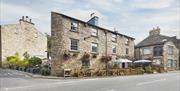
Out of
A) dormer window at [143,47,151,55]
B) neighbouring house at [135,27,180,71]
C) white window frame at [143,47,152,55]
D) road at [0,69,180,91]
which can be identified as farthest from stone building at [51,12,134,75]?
dormer window at [143,47,151,55]

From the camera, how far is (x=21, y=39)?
53844mm

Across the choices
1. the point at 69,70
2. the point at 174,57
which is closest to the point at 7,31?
the point at 69,70

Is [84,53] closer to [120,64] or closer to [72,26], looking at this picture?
[72,26]

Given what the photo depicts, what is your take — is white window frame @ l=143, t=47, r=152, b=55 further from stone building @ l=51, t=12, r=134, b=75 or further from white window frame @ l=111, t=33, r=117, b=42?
stone building @ l=51, t=12, r=134, b=75

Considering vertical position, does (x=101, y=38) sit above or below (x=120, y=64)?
above

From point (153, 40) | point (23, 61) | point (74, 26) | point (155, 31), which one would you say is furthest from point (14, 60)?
point (155, 31)

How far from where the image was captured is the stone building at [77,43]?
32.0 meters

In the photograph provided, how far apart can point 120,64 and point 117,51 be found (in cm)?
204

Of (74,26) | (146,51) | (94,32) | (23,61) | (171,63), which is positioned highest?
(74,26)

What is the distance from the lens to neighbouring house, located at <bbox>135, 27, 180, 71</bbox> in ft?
174

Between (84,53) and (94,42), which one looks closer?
(84,53)

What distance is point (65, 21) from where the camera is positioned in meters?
32.8

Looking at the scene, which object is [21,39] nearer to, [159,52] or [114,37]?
[114,37]

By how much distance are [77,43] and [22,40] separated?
74.7 feet
